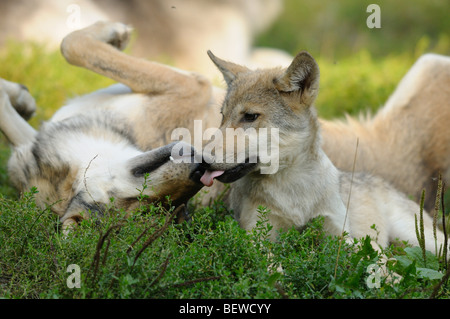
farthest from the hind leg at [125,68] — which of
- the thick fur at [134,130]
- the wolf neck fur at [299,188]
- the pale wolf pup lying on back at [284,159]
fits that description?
the wolf neck fur at [299,188]

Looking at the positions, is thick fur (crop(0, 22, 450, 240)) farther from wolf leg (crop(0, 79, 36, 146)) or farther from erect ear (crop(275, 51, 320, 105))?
erect ear (crop(275, 51, 320, 105))

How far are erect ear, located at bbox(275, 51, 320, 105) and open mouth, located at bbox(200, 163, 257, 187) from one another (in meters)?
0.51

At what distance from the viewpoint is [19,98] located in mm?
5293

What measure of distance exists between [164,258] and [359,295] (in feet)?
3.15

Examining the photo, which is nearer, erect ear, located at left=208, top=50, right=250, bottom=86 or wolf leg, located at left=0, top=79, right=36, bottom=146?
erect ear, located at left=208, top=50, right=250, bottom=86

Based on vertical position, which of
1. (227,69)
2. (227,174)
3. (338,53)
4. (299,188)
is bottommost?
(299,188)

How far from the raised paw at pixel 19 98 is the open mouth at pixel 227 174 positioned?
2.36 meters

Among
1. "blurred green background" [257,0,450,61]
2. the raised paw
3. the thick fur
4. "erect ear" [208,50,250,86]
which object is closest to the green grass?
the thick fur

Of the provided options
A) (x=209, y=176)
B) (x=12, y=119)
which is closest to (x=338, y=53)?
(x=12, y=119)

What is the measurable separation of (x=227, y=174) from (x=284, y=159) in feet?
1.41

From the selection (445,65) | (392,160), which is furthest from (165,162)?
(445,65)

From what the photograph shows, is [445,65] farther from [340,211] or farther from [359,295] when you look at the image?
[359,295]

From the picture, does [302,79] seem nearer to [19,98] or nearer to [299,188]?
[299,188]

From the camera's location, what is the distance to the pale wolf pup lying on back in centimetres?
362
